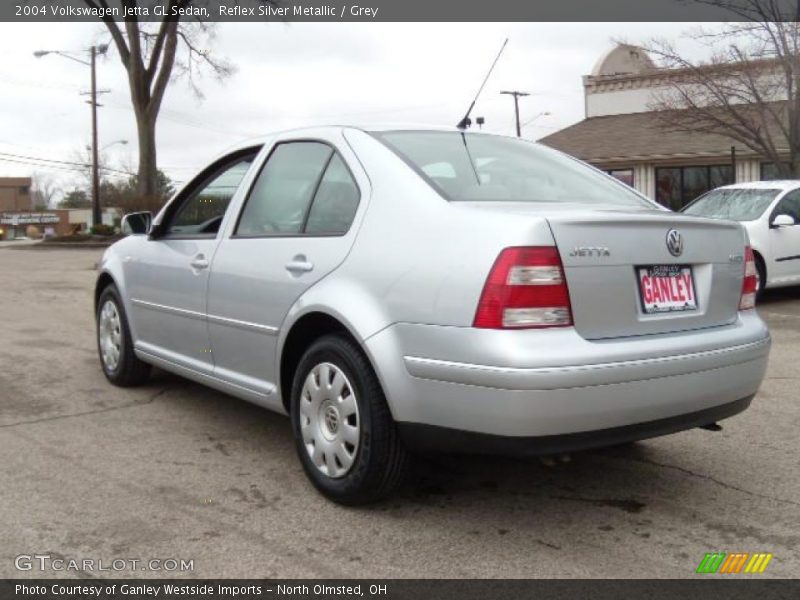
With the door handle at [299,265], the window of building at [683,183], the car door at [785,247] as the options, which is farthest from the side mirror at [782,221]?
the window of building at [683,183]

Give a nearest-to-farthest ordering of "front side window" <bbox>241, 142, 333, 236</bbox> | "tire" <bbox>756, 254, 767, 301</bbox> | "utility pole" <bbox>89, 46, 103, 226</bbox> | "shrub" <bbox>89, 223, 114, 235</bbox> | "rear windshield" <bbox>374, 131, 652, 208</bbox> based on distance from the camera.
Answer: "rear windshield" <bbox>374, 131, 652, 208</bbox> < "front side window" <bbox>241, 142, 333, 236</bbox> < "tire" <bbox>756, 254, 767, 301</bbox> < "shrub" <bbox>89, 223, 114, 235</bbox> < "utility pole" <bbox>89, 46, 103, 226</bbox>

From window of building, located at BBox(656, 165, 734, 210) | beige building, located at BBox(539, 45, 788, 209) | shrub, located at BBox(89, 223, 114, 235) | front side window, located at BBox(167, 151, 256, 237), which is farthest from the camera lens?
shrub, located at BBox(89, 223, 114, 235)

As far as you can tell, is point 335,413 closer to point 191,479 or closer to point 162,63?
point 191,479

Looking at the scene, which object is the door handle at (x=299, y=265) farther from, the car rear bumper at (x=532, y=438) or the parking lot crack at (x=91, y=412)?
the parking lot crack at (x=91, y=412)

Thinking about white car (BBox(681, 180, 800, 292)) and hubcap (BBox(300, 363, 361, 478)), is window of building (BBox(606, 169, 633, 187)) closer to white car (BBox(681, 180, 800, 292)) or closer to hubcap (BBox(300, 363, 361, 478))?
white car (BBox(681, 180, 800, 292))

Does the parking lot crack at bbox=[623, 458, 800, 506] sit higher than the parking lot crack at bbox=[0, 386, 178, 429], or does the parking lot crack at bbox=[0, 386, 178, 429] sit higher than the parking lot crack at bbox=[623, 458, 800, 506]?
the parking lot crack at bbox=[0, 386, 178, 429]

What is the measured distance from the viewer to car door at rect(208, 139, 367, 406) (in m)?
3.54

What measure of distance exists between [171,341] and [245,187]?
1074mm

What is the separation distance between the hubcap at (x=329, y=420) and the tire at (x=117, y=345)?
222cm

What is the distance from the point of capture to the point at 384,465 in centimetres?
318

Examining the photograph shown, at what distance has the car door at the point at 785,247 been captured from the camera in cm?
989

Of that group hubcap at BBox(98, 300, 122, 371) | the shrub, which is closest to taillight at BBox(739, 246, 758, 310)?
hubcap at BBox(98, 300, 122, 371)

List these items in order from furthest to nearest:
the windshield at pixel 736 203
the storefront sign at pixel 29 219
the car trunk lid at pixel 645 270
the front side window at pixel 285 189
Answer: the storefront sign at pixel 29 219 → the windshield at pixel 736 203 → the front side window at pixel 285 189 → the car trunk lid at pixel 645 270

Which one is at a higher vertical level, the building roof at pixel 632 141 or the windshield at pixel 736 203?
the building roof at pixel 632 141
